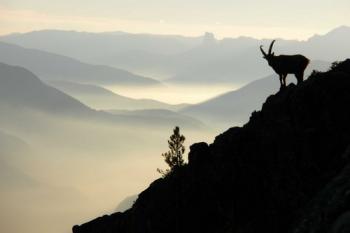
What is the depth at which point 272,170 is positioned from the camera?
94.4 feet

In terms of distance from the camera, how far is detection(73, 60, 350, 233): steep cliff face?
85.6ft

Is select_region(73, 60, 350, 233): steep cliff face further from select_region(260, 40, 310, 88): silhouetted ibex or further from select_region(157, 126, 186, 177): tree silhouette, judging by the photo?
select_region(157, 126, 186, 177): tree silhouette

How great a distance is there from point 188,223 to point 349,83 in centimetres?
1300

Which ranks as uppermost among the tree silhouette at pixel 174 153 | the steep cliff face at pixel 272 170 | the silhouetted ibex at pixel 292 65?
the silhouetted ibex at pixel 292 65

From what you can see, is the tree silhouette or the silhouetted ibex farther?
the tree silhouette

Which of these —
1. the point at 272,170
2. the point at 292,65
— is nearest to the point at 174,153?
the point at 292,65

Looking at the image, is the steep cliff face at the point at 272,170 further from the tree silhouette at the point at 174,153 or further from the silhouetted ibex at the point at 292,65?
the tree silhouette at the point at 174,153

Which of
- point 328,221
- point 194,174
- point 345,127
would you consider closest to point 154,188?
point 194,174

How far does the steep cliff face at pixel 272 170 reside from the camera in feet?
85.6

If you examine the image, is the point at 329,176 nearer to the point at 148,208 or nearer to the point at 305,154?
the point at 305,154

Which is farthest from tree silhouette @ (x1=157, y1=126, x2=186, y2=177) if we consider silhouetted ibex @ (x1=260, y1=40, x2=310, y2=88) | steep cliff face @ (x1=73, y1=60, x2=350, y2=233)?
silhouetted ibex @ (x1=260, y1=40, x2=310, y2=88)

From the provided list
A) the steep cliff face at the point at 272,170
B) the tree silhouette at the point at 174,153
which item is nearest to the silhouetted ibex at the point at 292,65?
the steep cliff face at the point at 272,170

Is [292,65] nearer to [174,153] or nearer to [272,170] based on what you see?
[272,170]

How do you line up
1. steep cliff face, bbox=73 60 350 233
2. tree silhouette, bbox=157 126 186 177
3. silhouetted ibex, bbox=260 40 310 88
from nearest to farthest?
steep cliff face, bbox=73 60 350 233, silhouetted ibex, bbox=260 40 310 88, tree silhouette, bbox=157 126 186 177
